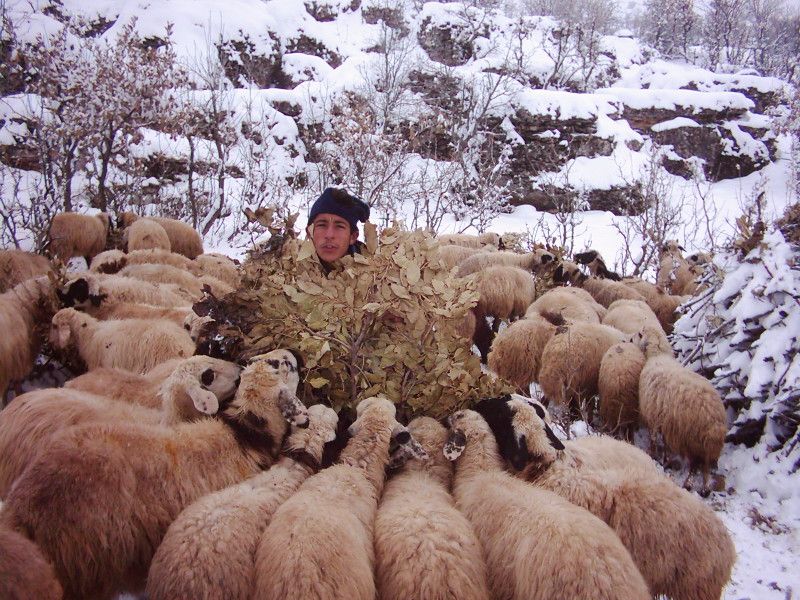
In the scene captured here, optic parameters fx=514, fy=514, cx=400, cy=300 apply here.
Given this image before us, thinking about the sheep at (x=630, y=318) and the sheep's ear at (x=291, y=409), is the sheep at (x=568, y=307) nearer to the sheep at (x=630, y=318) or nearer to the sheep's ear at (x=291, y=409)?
the sheep at (x=630, y=318)

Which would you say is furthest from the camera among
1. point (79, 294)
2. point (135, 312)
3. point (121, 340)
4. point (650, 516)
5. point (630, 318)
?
point (630, 318)

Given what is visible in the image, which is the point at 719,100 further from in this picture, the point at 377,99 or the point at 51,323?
the point at 51,323

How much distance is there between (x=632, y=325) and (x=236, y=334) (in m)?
4.80

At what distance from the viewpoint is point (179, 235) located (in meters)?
10.1

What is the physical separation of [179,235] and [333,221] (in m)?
7.39

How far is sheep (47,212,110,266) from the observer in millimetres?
8727

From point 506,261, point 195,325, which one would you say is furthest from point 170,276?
point 506,261

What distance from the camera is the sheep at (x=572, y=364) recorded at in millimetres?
4973

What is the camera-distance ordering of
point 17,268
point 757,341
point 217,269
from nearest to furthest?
point 757,341
point 17,268
point 217,269

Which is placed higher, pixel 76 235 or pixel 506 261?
pixel 76 235

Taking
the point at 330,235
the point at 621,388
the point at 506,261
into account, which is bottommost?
the point at 621,388

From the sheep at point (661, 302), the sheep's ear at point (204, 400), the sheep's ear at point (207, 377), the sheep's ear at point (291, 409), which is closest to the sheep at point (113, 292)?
the sheep's ear at point (207, 377)

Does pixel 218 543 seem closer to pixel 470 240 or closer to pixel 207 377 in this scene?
pixel 207 377

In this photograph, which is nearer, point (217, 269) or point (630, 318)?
point (630, 318)
